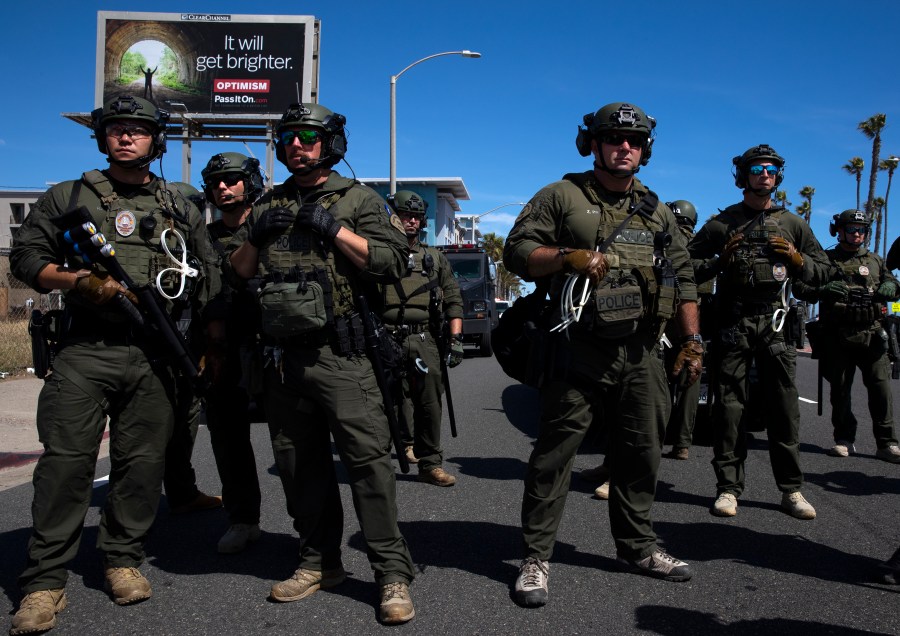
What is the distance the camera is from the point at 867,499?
18.0ft

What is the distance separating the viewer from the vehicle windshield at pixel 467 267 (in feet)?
64.1

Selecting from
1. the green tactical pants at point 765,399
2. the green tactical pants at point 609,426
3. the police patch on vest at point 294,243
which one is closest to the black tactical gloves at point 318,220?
the police patch on vest at point 294,243

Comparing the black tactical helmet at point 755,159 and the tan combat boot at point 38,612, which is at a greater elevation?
the black tactical helmet at point 755,159

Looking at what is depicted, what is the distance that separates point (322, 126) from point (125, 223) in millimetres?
1047

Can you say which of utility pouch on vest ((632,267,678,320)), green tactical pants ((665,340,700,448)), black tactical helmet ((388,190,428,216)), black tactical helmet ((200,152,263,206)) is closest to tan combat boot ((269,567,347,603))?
utility pouch on vest ((632,267,678,320))

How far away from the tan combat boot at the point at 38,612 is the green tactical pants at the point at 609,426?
2.09 meters

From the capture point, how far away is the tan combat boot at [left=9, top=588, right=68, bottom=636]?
10.5 ft

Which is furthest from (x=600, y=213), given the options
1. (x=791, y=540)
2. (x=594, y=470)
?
(x=594, y=470)

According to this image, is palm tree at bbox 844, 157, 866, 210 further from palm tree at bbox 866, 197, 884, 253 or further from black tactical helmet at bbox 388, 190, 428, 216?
black tactical helmet at bbox 388, 190, 428, 216

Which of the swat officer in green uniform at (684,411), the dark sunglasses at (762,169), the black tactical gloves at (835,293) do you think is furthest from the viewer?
the black tactical gloves at (835,293)

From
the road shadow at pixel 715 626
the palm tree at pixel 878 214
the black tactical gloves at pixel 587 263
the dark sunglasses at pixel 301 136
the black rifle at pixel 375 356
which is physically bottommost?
the road shadow at pixel 715 626

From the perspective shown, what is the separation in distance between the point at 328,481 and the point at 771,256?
316 centimetres

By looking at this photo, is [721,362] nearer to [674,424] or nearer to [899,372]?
[674,424]

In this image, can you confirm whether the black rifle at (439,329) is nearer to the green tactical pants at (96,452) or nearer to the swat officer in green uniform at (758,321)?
the swat officer in green uniform at (758,321)
